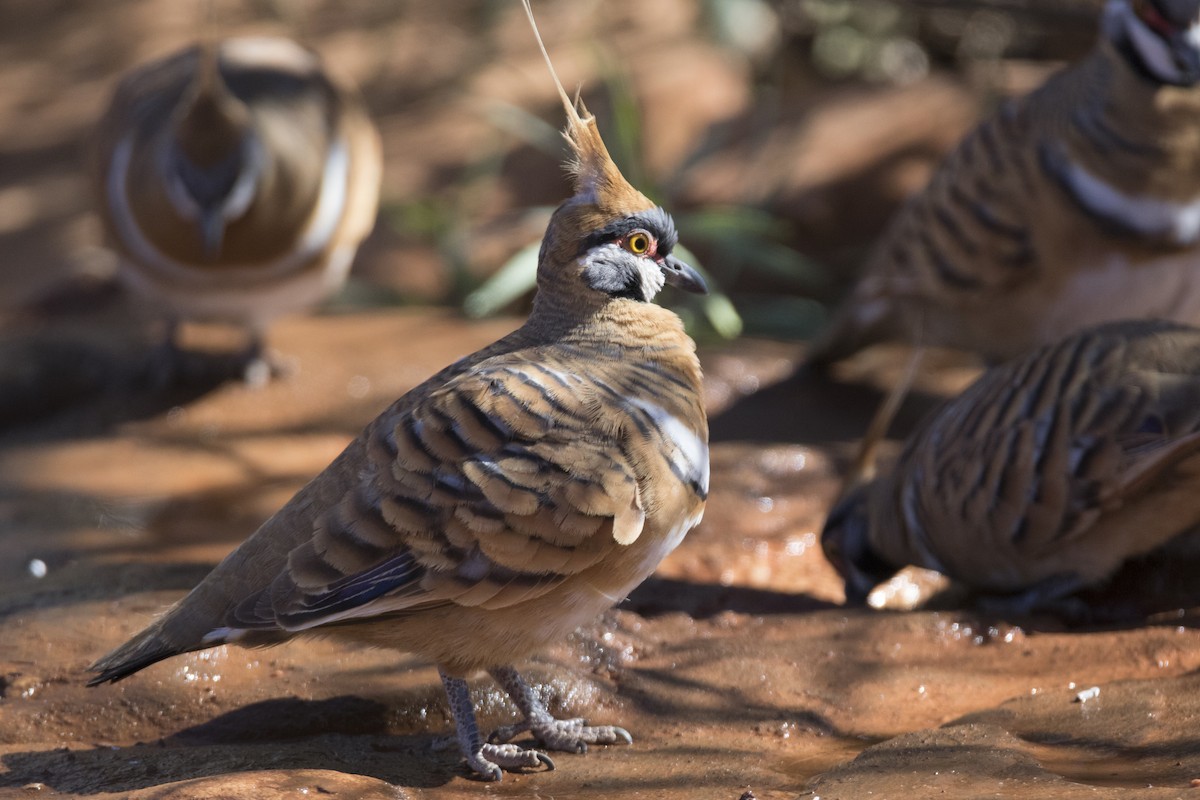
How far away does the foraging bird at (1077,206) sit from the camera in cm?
511

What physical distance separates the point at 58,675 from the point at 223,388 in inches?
107

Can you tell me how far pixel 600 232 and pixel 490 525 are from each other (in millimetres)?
885

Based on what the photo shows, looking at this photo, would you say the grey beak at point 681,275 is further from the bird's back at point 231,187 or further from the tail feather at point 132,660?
the bird's back at point 231,187

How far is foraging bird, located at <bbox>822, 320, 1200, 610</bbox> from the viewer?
3.91 m

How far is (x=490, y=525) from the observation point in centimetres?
310

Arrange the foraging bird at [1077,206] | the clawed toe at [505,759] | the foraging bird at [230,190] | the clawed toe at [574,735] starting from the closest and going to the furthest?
the clawed toe at [505,759]
the clawed toe at [574,735]
the foraging bird at [1077,206]
the foraging bird at [230,190]

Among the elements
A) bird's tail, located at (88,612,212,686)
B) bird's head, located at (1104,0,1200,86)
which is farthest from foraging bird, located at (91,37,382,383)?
bird's head, located at (1104,0,1200,86)

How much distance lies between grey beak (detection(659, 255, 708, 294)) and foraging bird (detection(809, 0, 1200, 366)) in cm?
212

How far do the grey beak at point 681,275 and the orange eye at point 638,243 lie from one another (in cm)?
8

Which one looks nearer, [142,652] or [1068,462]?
[142,652]

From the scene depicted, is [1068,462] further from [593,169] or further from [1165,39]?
[1165,39]

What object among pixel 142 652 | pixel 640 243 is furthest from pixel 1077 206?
pixel 142 652

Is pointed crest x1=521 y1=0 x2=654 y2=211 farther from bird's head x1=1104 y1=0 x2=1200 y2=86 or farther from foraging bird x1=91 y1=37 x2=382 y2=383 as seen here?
bird's head x1=1104 y1=0 x2=1200 y2=86

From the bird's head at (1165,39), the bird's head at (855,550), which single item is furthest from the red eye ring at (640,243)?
the bird's head at (1165,39)
